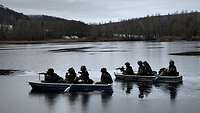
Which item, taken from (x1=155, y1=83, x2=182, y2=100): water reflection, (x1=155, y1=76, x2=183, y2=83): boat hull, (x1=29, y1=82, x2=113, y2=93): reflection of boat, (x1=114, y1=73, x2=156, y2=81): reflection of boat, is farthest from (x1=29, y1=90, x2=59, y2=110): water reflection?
(x1=155, y1=76, x2=183, y2=83): boat hull

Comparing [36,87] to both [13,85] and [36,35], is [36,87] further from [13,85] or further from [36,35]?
[36,35]

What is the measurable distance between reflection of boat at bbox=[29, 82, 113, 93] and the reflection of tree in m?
1.92

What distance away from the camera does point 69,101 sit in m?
22.5

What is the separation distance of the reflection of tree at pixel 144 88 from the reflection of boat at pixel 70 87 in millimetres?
1925

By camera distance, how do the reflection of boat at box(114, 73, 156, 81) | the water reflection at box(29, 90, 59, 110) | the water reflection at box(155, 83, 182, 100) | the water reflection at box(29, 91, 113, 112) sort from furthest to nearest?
1. the reflection of boat at box(114, 73, 156, 81)
2. the water reflection at box(155, 83, 182, 100)
3. the water reflection at box(29, 90, 59, 110)
4. the water reflection at box(29, 91, 113, 112)

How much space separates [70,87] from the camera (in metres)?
25.3

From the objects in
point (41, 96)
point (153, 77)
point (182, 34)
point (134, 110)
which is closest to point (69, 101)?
point (41, 96)

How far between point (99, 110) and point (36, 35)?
160818 millimetres

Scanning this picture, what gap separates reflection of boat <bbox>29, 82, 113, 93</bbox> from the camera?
25.0 meters

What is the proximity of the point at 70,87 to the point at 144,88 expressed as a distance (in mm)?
4744

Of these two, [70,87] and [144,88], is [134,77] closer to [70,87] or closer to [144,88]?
[144,88]

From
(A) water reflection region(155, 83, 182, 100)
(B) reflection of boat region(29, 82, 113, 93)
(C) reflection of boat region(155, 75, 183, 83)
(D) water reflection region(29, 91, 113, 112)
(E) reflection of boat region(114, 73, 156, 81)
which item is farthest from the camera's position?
(E) reflection of boat region(114, 73, 156, 81)

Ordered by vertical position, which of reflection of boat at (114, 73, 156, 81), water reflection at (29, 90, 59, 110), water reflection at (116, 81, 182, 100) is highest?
reflection of boat at (114, 73, 156, 81)

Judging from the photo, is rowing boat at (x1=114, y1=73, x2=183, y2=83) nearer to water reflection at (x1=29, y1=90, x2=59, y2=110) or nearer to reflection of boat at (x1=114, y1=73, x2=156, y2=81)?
reflection of boat at (x1=114, y1=73, x2=156, y2=81)
